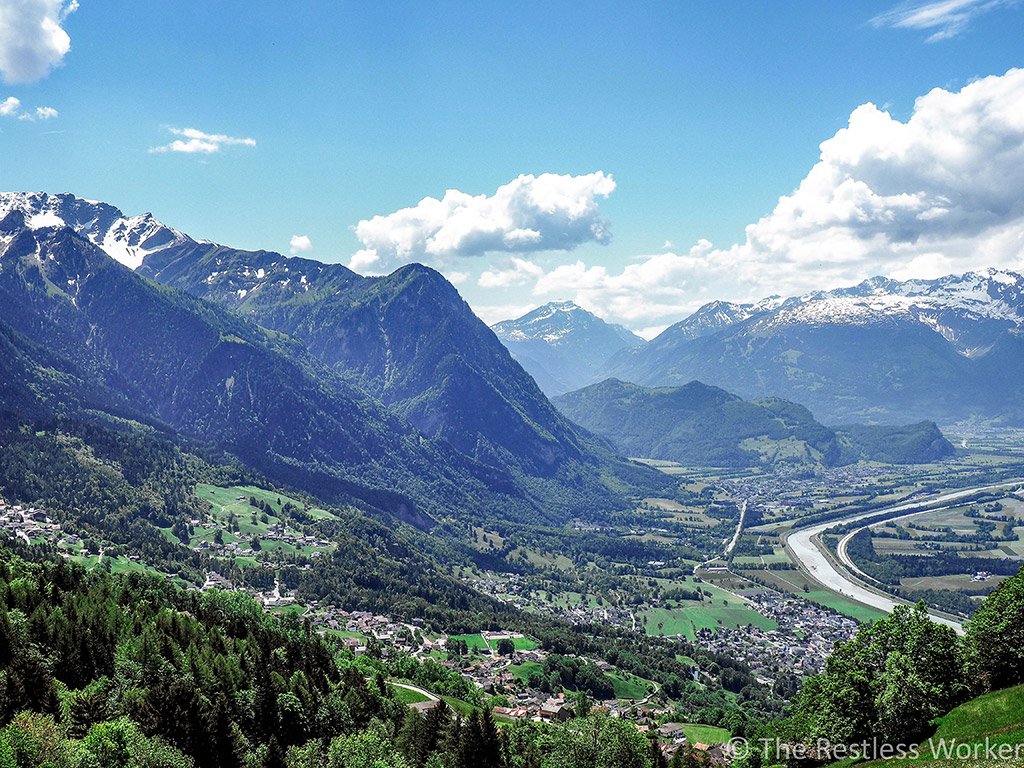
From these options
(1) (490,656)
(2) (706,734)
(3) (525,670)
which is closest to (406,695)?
(2) (706,734)

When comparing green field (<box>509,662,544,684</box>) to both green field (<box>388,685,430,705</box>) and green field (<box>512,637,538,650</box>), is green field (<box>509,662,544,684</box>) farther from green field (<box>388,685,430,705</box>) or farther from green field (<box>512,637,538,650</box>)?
green field (<box>388,685,430,705</box>)

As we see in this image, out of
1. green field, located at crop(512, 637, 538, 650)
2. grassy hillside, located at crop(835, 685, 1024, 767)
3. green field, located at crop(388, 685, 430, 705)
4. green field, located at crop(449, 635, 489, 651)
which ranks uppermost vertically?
grassy hillside, located at crop(835, 685, 1024, 767)

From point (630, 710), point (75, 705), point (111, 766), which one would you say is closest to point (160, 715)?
point (75, 705)

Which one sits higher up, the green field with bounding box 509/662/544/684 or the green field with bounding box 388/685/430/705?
the green field with bounding box 388/685/430/705

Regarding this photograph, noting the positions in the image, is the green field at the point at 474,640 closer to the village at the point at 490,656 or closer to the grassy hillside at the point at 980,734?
the village at the point at 490,656

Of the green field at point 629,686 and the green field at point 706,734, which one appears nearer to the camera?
the green field at point 706,734

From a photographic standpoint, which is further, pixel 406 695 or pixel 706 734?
pixel 706 734

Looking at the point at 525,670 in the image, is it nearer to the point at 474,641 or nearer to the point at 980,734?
the point at 474,641

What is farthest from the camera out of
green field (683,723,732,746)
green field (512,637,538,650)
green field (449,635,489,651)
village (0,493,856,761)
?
green field (512,637,538,650)

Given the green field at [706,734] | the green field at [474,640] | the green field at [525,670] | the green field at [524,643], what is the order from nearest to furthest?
the green field at [706,734] → the green field at [525,670] → the green field at [474,640] → the green field at [524,643]

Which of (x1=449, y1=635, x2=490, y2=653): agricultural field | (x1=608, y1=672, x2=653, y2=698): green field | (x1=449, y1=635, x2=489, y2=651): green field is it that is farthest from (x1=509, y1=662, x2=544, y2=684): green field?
(x1=608, y1=672, x2=653, y2=698): green field

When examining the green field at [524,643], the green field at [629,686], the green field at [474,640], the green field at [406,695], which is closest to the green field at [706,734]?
the green field at [629,686]
